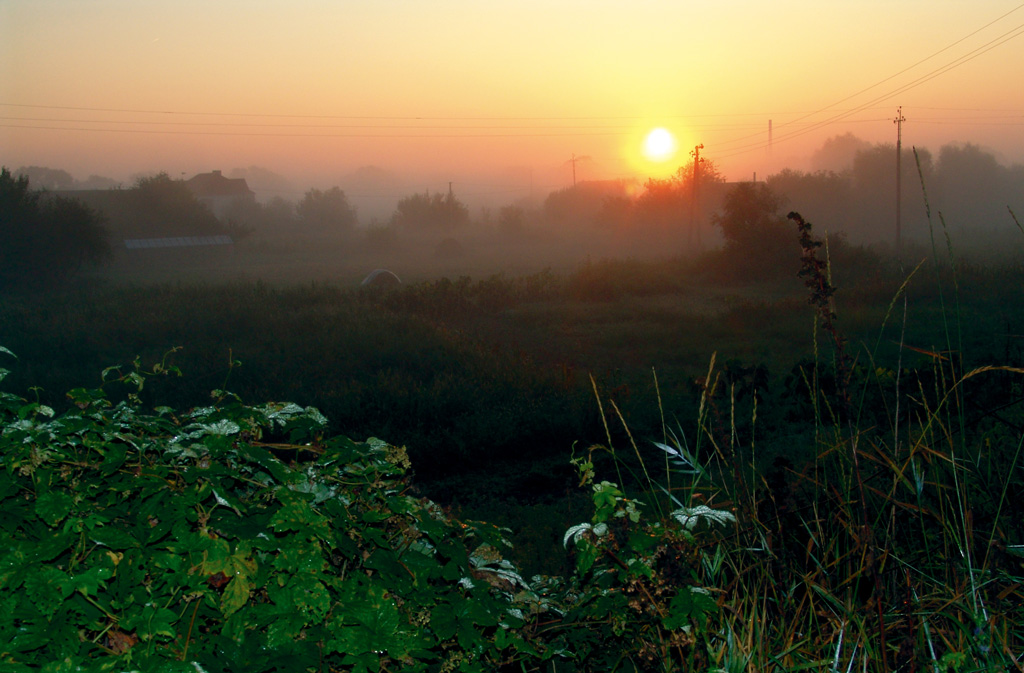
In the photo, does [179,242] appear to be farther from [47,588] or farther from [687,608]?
[687,608]

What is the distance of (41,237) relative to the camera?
24828mm

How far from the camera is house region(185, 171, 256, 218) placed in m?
59.8

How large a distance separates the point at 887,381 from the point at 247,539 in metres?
6.34

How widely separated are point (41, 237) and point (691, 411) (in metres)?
26.1

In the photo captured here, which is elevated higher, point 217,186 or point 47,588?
point 217,186

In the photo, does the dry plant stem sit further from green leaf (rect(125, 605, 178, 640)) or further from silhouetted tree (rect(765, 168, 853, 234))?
silhouetted tree (rect(765, 168, 853, 234))

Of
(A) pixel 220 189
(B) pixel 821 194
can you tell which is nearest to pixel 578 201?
(B) pixel 821 194

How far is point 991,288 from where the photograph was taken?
57.0ft

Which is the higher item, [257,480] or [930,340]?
[257,480]

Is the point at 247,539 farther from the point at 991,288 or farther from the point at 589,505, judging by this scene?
the point at 991,288

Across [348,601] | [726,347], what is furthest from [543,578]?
[726,347]

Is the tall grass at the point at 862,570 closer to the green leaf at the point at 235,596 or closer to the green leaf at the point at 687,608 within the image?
the green leaf at the point at 687,608

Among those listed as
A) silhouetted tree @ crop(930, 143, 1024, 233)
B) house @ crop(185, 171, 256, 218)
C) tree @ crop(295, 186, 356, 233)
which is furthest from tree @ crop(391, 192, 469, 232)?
silhouetted tree @ crop(930, 143, 1024, 233)

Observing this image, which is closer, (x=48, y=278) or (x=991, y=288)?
(x=991, y=288)
